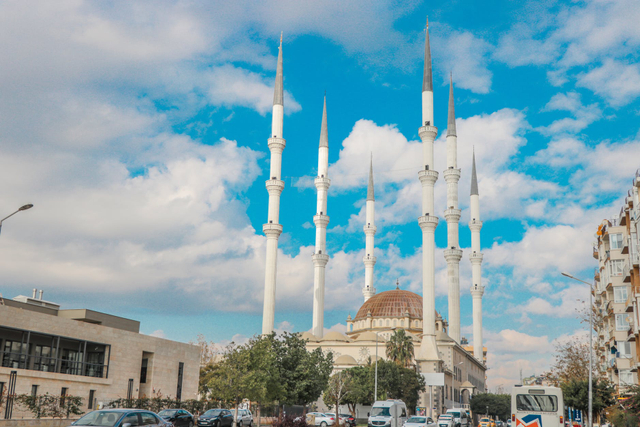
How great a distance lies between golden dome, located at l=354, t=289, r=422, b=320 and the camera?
320 feet

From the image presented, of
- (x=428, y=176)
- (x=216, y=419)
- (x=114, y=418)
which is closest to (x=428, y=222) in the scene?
(x=428, y=176)

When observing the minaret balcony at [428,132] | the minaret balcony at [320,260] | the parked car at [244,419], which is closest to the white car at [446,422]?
the parked car at [244,419]

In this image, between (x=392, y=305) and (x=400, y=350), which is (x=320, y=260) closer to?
(x=400, y=350)

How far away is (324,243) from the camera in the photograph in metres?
84.9

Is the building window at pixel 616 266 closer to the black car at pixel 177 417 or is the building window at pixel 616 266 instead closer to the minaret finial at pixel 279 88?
the black car at pixel 177 417

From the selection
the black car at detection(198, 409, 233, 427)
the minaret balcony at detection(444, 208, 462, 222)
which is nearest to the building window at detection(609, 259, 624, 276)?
the black car at detection(198, 409, 233, 427)

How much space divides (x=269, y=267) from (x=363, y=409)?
20612 millimetres

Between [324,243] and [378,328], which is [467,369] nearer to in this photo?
[378,328]

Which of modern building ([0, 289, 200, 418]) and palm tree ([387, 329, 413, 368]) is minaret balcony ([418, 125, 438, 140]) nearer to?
palm tree ([387, 329, 413, 368])

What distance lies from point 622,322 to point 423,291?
30755mm

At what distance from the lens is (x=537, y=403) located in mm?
23844

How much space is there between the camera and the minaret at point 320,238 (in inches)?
3285

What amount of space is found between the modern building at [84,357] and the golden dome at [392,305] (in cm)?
5238

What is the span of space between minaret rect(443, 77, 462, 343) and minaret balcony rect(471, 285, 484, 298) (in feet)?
45.2
